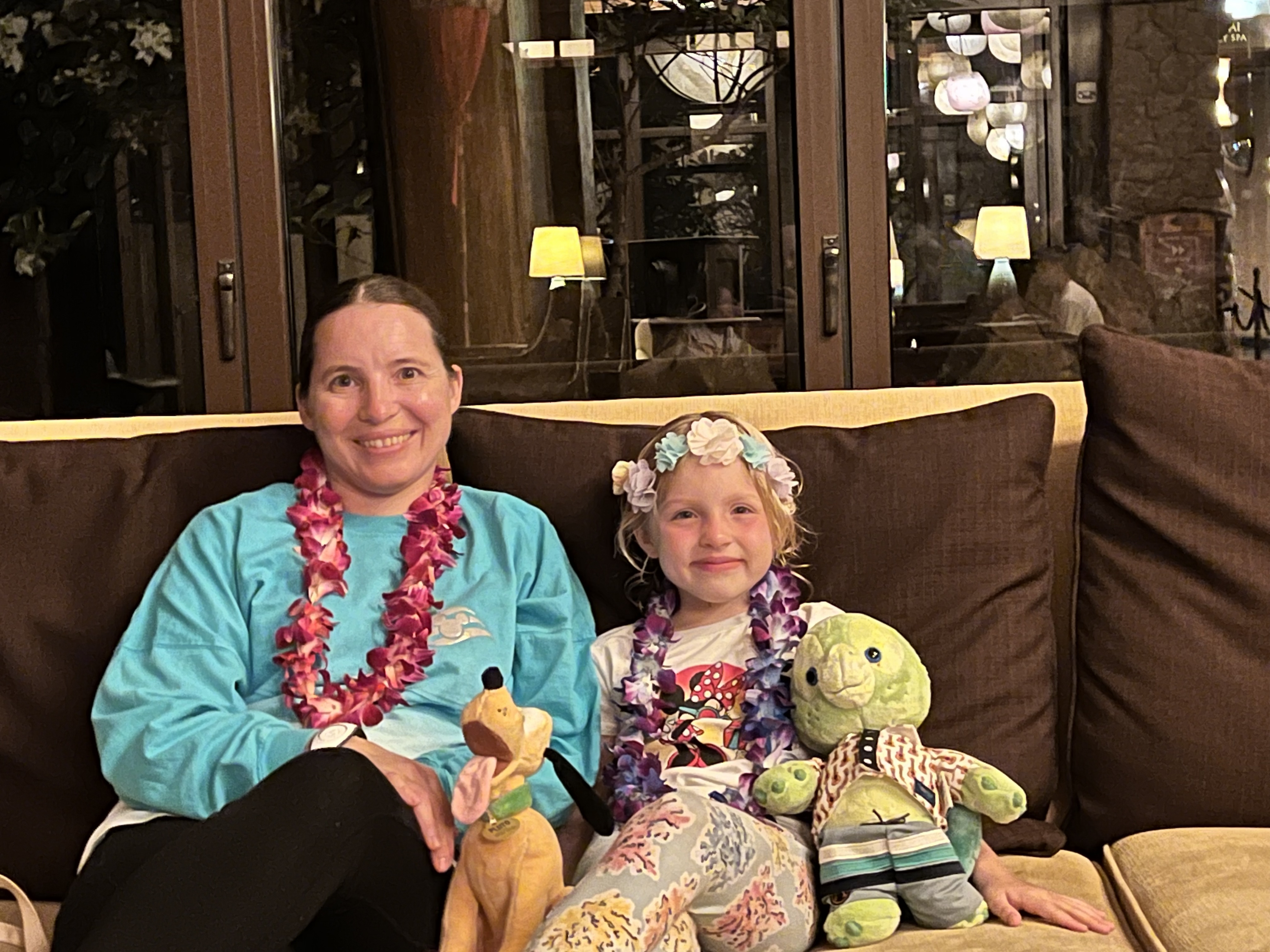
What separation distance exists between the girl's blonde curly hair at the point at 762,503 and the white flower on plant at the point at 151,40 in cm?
141

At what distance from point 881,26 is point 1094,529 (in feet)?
3.80

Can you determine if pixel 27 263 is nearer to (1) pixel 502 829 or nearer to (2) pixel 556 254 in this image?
(2) pixel 556 254

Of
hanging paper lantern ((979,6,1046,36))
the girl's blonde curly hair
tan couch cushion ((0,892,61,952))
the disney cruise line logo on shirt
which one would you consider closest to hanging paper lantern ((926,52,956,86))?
hanging paper lantern ((979,6,1046,36))

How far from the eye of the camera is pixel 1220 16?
9.35 feet

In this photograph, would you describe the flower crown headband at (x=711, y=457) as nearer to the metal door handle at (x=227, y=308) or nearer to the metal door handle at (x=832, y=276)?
the metal door handle at (x=832, y=276)

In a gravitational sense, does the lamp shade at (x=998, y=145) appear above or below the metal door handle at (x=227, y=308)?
above

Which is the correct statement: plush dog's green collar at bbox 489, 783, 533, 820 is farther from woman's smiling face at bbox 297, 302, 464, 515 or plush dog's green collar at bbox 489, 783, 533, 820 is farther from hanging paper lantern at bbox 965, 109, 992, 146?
hanging paper lantern at bbox 965, 109, 992, 146

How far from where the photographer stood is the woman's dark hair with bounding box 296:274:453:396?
76.3 inches

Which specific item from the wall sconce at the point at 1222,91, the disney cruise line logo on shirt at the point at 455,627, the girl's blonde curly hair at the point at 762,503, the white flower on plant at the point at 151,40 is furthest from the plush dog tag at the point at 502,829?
the wall sconce at the point at 1222,91

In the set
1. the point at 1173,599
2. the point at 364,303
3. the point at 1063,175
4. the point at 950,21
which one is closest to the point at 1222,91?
the point at 1063,175

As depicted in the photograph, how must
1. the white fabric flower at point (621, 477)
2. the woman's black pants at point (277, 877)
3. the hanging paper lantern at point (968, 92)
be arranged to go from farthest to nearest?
the hanging paper lantern at point (968, 92), the white fabric flower at point (621, 477), the woman's black pants at point (277, 877)

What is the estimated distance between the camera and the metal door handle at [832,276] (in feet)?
8.91

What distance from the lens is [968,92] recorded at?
2822mm

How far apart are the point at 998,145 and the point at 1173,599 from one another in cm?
127
